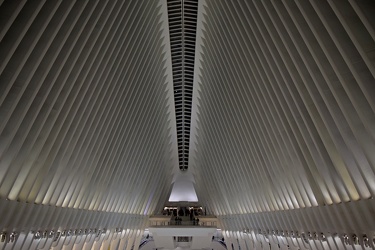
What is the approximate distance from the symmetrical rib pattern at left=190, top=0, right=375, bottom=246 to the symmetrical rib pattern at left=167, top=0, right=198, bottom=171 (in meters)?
0.97

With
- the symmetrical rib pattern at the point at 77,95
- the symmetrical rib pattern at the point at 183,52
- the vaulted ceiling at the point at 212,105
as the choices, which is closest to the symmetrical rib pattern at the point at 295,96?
the vaulted ceiling at the point at 212,105

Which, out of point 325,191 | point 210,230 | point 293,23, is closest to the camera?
point 293,23

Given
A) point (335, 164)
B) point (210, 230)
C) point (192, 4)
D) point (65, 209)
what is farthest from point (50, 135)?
point (210, 230)

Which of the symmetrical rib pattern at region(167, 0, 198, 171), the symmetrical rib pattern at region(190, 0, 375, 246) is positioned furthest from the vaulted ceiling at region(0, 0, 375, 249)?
the symmetrical rib pattern at region(167, 0, 198, 171)

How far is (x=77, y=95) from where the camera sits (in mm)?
12906

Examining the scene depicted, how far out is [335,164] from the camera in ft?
35.6

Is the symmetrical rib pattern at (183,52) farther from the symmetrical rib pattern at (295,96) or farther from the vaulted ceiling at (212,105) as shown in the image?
→ the symmetrical rib pattern at (295,96)

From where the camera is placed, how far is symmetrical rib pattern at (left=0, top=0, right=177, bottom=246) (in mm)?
9188

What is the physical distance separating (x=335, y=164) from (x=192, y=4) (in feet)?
41.6

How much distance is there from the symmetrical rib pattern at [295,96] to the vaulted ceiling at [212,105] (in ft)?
0.13

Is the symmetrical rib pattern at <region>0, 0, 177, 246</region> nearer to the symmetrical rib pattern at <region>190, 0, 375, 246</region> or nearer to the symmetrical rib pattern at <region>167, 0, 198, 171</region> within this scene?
the symmetrical rib pattern at <region>167, 0, 198, 171</region>

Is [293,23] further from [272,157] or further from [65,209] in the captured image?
[65,209]

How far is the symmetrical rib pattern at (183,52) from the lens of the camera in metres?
20.0

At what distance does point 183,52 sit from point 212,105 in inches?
163
